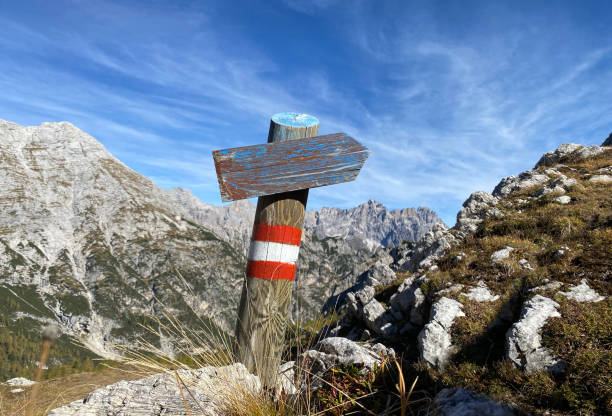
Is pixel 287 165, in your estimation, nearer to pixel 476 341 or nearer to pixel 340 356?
pixel 340 356

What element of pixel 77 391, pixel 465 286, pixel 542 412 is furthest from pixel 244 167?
pixel 465 286

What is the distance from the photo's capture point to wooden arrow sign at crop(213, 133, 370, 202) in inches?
180

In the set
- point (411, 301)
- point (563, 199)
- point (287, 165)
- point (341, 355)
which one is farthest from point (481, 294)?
point (563, 199)

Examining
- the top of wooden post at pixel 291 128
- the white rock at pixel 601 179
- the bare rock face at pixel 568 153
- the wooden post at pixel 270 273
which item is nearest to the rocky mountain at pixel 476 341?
the wooden post at pixel 270 273

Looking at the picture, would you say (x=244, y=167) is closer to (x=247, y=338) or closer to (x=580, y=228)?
(x=247, y=338)

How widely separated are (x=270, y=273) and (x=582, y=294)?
22.0ft

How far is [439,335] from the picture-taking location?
7867mm

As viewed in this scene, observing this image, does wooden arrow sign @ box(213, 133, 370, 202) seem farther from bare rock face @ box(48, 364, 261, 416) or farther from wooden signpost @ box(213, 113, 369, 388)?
bare rock face @ box(48, 364, 261, 416)

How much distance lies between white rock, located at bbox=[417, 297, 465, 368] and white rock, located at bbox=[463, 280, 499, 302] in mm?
495

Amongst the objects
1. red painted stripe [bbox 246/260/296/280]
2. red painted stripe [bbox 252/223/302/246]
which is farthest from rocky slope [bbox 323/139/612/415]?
red painted stripe [bbox 252/223/302/246]

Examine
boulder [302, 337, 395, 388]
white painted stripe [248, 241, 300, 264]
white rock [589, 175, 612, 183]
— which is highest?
white rock [589, 175, 612, 183]

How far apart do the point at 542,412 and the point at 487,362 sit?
202cm

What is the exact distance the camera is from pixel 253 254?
4.80m

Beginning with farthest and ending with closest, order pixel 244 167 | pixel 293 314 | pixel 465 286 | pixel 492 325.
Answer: pixel 465 286, pixel 492 325, pixel 293 314, pixel 244 167
